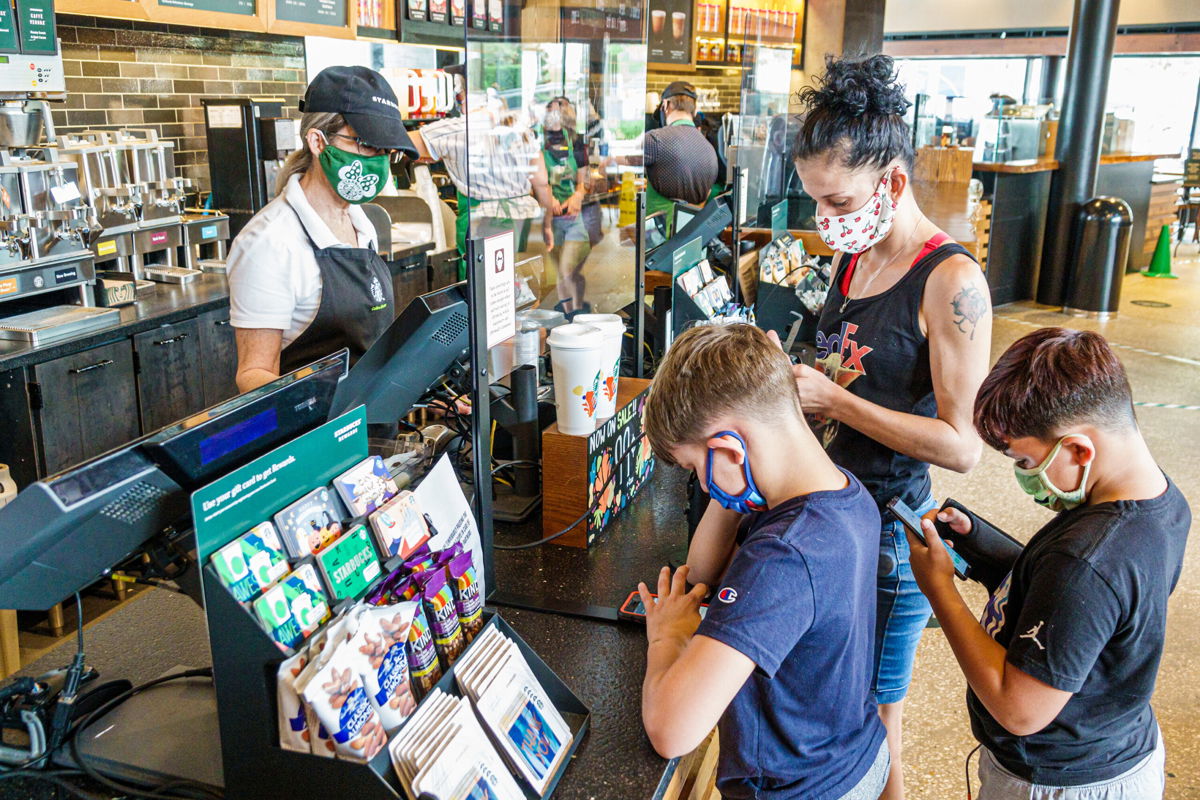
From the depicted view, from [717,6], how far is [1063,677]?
337 inches

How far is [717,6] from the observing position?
8859 mm

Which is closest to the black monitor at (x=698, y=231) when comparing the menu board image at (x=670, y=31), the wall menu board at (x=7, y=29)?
the wall menu board at (x=7, y=29)

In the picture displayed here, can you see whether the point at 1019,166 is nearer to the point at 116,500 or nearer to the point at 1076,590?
the point at 1076,590

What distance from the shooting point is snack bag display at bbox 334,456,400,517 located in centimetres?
116

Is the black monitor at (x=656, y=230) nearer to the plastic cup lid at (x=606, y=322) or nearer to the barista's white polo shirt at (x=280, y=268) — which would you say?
the plastic cup lid at (x=606, y=322)

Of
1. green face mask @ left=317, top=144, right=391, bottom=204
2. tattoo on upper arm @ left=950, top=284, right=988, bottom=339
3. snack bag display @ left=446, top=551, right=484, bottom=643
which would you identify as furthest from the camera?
green face mask @ left=317, top=144, right=391, bottom=204

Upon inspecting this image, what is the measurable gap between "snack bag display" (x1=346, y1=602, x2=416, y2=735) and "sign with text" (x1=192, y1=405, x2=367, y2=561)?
163mm

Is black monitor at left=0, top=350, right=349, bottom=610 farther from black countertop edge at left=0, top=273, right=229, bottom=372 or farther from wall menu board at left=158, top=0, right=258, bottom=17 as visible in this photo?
wall menu board at left=158, top=0, right=258, bottom=17

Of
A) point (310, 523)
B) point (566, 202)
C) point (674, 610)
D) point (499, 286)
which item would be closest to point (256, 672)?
point (310, 523)

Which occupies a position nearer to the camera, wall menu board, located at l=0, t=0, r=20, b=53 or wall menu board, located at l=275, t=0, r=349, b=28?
wall menu board, located at l=0, t=0, r=20, b=53

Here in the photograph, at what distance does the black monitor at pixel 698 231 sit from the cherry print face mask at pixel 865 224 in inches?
38.8

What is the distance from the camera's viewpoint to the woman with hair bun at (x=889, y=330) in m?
1.67

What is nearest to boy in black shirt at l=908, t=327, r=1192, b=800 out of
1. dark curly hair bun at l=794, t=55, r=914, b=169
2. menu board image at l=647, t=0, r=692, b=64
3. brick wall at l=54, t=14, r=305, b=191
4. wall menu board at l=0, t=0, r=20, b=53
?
dark curly hair bun at l=794, t=55, r=914, b=169

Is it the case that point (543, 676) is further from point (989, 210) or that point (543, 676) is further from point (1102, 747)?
point (989, 210)
